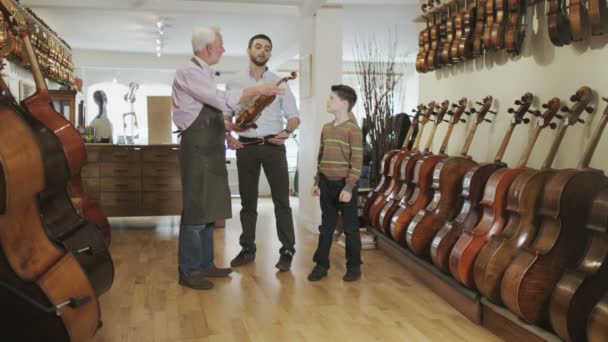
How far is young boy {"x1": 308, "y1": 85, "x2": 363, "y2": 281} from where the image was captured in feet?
12.4

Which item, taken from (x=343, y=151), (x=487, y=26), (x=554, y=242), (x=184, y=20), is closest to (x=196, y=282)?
(x=343, y=151)

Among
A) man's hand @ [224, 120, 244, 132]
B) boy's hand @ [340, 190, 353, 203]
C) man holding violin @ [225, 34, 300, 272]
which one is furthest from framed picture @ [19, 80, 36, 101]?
boy's hand @ [340, 190, 353, 203]

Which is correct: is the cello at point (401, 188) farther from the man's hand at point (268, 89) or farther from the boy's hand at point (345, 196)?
the man's hand at point (268, 89)

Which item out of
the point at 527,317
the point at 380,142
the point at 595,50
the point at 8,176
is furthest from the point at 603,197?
the point at 380,142

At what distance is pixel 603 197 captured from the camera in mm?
2291

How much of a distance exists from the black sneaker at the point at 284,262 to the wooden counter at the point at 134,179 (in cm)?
199

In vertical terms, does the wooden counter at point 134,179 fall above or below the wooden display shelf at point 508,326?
above

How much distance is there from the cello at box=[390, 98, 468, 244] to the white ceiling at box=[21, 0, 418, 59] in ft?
7.78

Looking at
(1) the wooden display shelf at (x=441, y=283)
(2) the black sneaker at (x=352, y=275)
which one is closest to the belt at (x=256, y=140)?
(2) the black sneaker at (x=352, y=275)

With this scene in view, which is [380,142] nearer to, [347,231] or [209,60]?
[347,231]

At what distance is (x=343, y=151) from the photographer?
12.4 ft

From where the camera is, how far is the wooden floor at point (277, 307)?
2867 millimetres

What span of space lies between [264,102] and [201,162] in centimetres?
58

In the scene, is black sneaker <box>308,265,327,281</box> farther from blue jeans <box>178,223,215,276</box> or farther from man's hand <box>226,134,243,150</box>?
man's hand <box>226,134,243,150</box>
